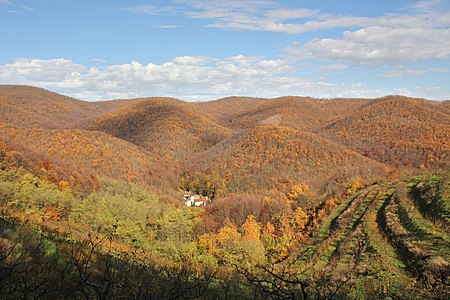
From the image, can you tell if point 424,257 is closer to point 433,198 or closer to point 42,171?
point 433,198

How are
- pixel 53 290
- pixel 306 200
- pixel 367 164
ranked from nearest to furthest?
pixel 53 290 → pixel 306 200 → pixel 367 164

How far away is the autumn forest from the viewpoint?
6539 mm

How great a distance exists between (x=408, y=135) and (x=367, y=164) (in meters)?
42.7

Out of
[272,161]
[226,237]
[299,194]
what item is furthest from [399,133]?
[226,237]

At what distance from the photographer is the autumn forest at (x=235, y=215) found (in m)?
6.54

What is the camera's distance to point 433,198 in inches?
767

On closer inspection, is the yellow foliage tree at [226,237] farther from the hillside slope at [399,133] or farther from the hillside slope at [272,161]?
the hillside slope at [399,133]

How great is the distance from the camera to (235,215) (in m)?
63.0

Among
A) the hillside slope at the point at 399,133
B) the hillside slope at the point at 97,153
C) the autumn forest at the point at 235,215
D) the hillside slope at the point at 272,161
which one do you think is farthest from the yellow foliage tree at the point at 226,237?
the hillside slope at the point at 97,153

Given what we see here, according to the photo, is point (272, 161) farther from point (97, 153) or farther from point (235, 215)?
point (97, 153)

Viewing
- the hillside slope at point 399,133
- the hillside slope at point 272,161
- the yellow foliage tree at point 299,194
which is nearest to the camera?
the yellow foliage tree at point 299,194

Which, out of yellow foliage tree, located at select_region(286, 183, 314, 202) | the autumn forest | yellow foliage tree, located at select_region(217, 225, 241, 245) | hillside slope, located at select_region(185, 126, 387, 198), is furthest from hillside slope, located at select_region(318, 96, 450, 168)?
yellow foliage tree, located at select_region(217, 225, 241, 245)

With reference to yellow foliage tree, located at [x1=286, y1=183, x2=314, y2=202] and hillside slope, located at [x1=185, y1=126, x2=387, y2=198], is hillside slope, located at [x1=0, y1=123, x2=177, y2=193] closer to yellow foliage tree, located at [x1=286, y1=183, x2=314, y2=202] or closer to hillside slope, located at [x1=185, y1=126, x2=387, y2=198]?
hillside slope, located at [x1=185, y1=126, x2=387, y2=198]

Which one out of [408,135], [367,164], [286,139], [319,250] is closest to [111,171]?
[286,139]
